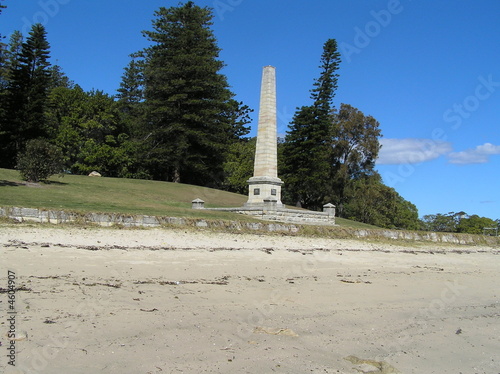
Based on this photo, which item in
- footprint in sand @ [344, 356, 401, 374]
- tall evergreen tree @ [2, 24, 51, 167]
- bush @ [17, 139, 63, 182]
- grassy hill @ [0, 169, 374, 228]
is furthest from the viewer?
tall evergreen tree @ [2, 24, 51, 167]

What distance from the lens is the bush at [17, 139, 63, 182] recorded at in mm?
26609

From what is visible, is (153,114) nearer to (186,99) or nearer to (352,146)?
(186,99)

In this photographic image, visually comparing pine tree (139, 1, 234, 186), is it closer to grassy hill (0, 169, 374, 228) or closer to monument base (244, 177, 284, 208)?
grassy hill (0, 169, 374, 228)

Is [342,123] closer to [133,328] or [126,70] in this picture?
[126,70]

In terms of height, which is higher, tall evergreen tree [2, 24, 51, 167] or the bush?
tall evergreen tree [2, 24, 51, 167]

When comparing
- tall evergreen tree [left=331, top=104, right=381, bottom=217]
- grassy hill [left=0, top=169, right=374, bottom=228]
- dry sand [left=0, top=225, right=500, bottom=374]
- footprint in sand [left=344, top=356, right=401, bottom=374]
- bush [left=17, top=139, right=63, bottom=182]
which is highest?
tall evergreen tree [left=331, top=104, right=381, bottom=217]

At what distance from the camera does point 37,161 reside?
26.9 meters

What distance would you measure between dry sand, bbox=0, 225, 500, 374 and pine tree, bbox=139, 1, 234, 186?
1326 inches

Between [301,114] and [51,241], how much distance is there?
42555mm

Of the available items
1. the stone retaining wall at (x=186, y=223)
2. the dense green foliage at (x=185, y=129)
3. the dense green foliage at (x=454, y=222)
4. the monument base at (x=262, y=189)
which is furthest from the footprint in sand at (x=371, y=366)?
the dense green foliage at (x=454, y=222)

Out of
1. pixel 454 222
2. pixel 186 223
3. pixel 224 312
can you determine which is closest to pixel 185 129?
pixel 186 223

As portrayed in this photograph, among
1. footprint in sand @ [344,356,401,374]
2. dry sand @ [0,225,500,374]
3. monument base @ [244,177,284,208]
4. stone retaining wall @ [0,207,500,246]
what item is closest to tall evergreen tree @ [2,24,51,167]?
monument base @ [244,177,284,208]

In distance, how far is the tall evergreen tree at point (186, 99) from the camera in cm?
4550

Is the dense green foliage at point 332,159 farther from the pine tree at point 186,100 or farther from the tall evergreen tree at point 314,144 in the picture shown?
the pine tree at point 186,100
